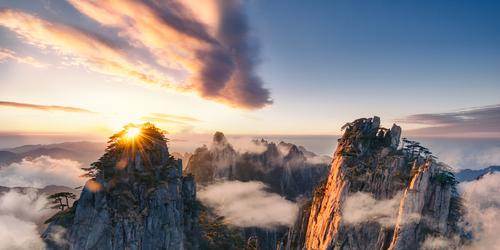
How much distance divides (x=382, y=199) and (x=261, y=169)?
14797 cm

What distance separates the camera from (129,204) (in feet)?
146

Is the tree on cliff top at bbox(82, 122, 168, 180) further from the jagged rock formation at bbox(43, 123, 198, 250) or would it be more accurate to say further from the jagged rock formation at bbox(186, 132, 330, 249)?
the jagged rock formation at bbox(186, 132, 330, 249)

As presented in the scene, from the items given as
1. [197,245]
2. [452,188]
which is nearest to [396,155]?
[452,188]

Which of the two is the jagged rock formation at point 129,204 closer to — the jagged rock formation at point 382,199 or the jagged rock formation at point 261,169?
the jagged rock formation at point 382,199

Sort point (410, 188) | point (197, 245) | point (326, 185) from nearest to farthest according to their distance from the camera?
point (410, 188)
point (326, 185)
point (197, 245)

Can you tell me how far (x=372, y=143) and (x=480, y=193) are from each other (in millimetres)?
241630

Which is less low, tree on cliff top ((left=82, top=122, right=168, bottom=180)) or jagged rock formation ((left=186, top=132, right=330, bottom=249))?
tree on cliff top ((left=82, top=122, right=168, bottom=180))

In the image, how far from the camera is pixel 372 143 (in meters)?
47.3

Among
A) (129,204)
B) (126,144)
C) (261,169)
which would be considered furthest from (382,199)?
(261,169)

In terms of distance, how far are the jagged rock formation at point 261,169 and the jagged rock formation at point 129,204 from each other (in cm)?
7620

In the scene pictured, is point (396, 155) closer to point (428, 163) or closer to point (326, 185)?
point (428, 163)

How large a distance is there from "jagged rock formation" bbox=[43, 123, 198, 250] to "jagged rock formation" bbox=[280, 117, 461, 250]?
41956 millimetres

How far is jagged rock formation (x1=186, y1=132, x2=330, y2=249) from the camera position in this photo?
433ft

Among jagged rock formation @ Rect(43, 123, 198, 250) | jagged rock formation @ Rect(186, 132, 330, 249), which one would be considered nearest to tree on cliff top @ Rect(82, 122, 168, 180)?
jagged rock formation @ Rect(43, 123, 198, 250)
